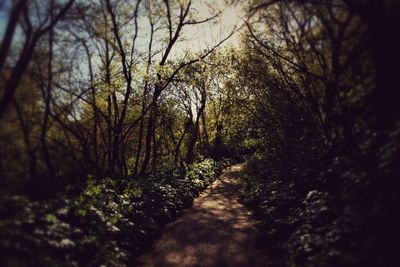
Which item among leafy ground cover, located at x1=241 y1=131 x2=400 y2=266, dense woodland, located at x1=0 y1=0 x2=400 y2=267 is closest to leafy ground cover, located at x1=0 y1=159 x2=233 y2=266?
dense woodland, located at x1=0 y1=0 x2=400 y2=267

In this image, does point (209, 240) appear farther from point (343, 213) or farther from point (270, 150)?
point (270, 150)

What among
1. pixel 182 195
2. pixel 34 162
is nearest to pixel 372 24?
pixel 34 162

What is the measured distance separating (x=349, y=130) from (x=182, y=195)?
8.59m

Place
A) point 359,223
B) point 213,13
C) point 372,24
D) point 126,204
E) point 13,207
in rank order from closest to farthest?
point 359,223, point 13,207, point 372,24, point 126,204, point 213,13

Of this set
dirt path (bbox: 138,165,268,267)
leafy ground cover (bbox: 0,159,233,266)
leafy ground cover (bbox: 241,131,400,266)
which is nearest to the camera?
leafy ground cover (bbox: 241,131,400,266)

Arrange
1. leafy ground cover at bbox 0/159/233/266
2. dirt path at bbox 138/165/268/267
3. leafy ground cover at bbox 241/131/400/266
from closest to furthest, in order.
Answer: leafy ground cover at bbox 241/131/400/266 < leafy ground cover at bbox 0/159/233/266 < dirt path at bbox 138/165/268/267

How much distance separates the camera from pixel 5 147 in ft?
27.0

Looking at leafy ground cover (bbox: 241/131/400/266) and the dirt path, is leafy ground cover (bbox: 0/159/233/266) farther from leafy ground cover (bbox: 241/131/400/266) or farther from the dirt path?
leafy ground cover (bbox: 241/131/400/266)

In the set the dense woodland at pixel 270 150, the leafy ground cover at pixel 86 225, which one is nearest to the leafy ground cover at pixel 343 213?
the dense woodland at pixel 270 150

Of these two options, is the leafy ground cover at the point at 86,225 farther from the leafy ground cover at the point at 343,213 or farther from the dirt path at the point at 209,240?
the leafy ground cover at the point at 343,213

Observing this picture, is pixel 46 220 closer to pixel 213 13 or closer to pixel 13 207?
pixel 13 207

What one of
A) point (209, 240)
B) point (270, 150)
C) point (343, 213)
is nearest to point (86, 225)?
point (209, 240)

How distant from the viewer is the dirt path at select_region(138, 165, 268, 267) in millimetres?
8914

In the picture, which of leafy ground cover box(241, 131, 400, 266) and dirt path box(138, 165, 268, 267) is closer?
leafy ground cover box(241, 131, 400, 266)
